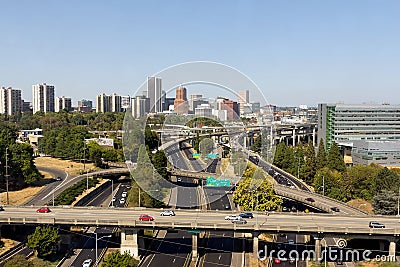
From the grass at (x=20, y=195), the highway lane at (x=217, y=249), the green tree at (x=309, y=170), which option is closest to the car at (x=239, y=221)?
the highway lane at (x=217, y=249)

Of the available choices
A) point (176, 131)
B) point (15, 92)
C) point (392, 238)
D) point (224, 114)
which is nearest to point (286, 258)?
point (392, 238)

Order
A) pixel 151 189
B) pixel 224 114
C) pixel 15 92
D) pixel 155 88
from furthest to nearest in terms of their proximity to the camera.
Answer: pixel 15 92, pixel 151 189, pixel 224 114, pixel 155 88

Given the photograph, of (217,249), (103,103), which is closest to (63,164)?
(217,249)

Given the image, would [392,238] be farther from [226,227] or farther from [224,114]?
[224,114]

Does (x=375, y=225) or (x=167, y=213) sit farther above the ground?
(x=167, y=213)

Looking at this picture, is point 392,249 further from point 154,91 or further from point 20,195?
point 20,195

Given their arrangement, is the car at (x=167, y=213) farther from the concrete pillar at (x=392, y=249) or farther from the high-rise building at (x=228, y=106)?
the concrete pillar at (x=392, y=249)
